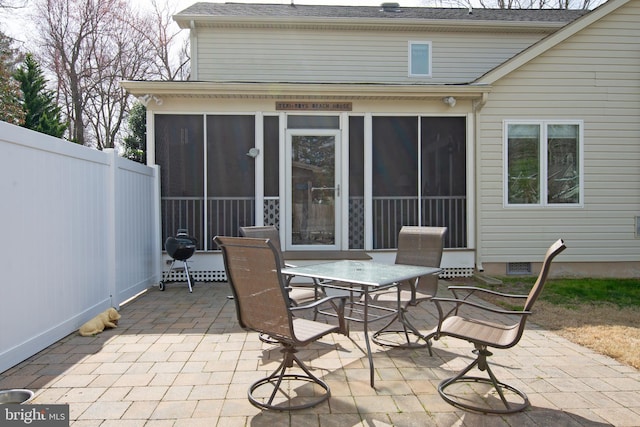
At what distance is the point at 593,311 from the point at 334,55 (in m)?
7.23

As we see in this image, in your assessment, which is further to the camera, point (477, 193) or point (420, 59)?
point (420, 59)

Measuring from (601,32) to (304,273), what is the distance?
7508 millimetres

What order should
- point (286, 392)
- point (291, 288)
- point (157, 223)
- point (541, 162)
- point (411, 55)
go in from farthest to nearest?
point (411, 55) → point (541, 162) → point (157, 223) → point (291, 288) → point (286, 392)

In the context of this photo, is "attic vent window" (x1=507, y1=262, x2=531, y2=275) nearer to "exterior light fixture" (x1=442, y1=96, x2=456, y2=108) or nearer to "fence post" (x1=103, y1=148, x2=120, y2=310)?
"exterior light fixture" (x1=442, y1=96, x2=456, y2=108)

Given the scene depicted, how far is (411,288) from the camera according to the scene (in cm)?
400

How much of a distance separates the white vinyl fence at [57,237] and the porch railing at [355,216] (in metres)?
1.29

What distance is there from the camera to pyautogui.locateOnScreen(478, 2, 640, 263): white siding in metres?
7.83

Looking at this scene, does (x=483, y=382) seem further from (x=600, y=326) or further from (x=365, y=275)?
(x=600, y=326)

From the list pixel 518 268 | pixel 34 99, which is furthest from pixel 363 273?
pixel 34 99

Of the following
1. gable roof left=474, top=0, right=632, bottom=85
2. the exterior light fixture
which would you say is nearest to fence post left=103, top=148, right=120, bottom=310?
the exterior light fixture

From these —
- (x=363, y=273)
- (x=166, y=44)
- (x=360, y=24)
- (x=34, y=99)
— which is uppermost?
(x=166, y=44)

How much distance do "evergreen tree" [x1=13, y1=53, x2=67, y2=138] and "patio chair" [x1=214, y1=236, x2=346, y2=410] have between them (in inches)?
638

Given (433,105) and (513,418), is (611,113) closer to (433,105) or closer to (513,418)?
(433,105)

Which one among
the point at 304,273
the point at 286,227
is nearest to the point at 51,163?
the point at 304,273
